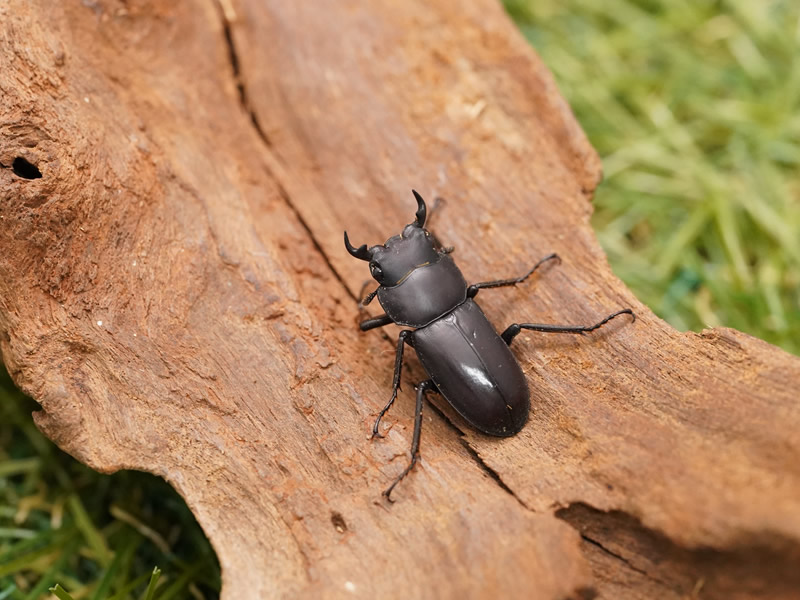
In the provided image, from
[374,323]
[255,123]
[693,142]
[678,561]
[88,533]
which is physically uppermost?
[255,123]

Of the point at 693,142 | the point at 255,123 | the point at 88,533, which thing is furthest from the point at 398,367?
the point at 693,142

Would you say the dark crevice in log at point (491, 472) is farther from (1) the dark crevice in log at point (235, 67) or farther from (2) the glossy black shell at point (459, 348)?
(1) the dark crevice in log at point (235, 67)

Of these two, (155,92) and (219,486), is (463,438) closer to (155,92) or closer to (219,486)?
(219,486)

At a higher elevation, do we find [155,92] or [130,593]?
[155,92]

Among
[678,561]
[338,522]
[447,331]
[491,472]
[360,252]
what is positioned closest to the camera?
[678,561]

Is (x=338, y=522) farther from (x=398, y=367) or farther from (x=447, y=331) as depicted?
(x=447, y=331)

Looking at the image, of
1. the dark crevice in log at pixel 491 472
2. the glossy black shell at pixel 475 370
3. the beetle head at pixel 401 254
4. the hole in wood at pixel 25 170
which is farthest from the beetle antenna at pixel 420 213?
the hole in wood at pixel 25 170

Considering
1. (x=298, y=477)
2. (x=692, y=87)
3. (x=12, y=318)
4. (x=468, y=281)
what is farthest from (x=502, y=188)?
(x=692, y=87)
